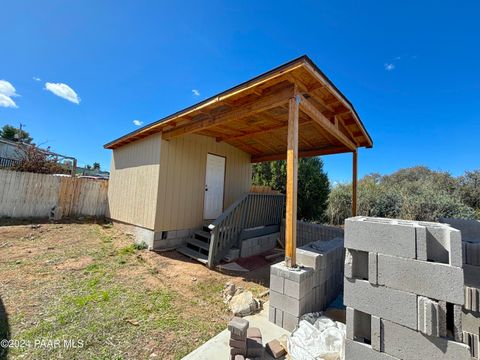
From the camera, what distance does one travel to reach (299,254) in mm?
2826

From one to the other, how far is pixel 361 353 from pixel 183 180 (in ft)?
17.0

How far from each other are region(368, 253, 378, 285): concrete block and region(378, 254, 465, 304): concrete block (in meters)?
0.02

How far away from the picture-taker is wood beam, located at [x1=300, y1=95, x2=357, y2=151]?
342cm

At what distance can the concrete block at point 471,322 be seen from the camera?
67.6 inches

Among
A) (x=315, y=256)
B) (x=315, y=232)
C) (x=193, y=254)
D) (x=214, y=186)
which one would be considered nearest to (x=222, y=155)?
(x=214, y=186)

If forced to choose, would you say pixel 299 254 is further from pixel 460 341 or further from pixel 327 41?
pixel 327 41

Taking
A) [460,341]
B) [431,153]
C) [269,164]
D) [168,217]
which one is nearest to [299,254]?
[460,341]

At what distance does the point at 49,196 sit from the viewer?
7.75 metres

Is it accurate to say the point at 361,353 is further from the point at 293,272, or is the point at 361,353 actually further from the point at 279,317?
the point at 279,317

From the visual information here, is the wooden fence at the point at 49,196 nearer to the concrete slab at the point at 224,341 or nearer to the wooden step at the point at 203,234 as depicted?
the wooden step at the point at 203,234

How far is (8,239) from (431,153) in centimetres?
2436

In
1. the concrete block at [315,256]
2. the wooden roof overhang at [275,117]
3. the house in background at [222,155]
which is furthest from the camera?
the house in background at [222,155]

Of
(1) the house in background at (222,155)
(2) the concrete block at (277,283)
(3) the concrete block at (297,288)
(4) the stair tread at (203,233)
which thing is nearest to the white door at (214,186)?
(1) the house in background at (222,155)

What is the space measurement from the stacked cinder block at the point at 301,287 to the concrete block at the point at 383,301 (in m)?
0.77
